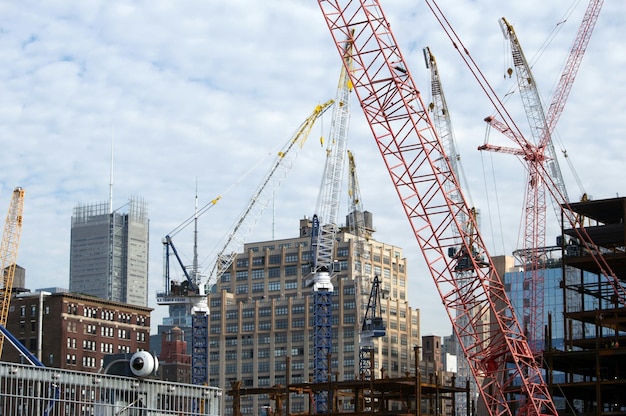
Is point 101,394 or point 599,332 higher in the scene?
point 599,332

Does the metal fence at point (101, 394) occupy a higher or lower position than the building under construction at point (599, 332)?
lower

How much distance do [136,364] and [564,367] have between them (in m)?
55.4

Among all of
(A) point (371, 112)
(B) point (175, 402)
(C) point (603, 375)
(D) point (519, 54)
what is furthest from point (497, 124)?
(B) point (175, 402)

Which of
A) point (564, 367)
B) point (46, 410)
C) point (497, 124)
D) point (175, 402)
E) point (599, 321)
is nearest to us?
point (46, 410)

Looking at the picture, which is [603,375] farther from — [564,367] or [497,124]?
[497,124]

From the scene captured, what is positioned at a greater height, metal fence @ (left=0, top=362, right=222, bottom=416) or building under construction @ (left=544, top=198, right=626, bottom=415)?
building under construction @ (left=544, top=198, right=626, bottom=415)

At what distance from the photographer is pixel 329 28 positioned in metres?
103

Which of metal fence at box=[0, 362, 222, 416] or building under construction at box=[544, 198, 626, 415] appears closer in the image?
metal fence at box=[0, 362, 222, 416]

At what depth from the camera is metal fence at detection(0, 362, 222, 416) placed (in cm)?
7694

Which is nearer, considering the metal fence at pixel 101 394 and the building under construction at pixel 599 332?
the metal fence at pixel 101 394

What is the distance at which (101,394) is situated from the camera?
80875mm

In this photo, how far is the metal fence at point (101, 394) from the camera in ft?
252

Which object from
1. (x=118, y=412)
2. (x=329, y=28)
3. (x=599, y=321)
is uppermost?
(x=329, y=28)

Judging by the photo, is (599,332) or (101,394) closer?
(101,394)
